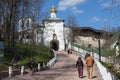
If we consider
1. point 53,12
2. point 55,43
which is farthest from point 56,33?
point 53,12

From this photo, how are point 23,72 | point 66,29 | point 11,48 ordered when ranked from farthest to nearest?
point 66,29 < point 11,48 < point 23,72

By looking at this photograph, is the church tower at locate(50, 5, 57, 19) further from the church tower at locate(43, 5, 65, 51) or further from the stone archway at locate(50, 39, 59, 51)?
the stone archway at locate(50, 39, 59, 51)

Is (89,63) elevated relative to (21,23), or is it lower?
lower

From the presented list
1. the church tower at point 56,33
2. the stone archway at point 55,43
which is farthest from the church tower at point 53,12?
the stone archway at point 55,43

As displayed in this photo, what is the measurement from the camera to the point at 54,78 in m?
21.3

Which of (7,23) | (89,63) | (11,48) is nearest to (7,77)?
(89,63)

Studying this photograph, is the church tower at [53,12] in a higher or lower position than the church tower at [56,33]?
higher

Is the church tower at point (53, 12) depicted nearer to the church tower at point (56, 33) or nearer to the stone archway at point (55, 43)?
the church tower at point (56, 33)

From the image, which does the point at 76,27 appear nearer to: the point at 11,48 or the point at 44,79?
the point at 11,48

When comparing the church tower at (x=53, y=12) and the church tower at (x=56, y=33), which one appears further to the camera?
the church tower at (x=53, y=12)

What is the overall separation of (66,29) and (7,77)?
58536mm

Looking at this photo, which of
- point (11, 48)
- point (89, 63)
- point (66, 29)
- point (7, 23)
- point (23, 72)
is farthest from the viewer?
point (66, 29)

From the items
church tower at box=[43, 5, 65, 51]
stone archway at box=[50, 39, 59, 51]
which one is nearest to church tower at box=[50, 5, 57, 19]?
church tower at box=[43, 5, 65, 51]

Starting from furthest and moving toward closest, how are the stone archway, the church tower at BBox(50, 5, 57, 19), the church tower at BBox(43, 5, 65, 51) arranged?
the church tower at BBox(50, 5, 57, 19), the stone archway, the church tower at BBox(43, 5, 65, 51)
